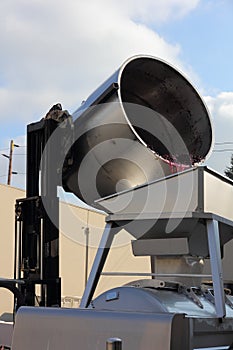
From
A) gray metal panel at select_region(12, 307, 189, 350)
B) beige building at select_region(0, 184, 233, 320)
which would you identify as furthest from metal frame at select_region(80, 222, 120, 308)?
beige building at select_region(0, 184, 233, 320)

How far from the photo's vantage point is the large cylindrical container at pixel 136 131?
502 centimetres

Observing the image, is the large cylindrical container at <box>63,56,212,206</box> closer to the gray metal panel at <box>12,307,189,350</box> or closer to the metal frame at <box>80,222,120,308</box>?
the metal frame at <box>80,222,120,308</box>

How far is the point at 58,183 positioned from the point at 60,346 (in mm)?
2585

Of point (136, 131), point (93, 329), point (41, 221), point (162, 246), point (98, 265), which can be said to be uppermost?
point (136, 131)

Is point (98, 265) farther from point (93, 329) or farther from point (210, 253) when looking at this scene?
point (93, 329)

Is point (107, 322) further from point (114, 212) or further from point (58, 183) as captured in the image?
point (58, 183)

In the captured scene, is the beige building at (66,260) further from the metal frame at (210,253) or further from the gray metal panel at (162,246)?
the metal frame at (210,253)

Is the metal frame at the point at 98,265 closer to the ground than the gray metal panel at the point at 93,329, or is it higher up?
higher up

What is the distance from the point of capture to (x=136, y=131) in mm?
5039

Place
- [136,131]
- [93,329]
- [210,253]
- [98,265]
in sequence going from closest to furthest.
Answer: [93,329] < [210,253] < [98,265] < [136,131]

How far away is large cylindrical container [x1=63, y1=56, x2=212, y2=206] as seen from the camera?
16.5 ft

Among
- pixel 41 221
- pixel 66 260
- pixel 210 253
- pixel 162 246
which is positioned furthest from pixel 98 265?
pixel 66 260

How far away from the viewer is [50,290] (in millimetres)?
5641

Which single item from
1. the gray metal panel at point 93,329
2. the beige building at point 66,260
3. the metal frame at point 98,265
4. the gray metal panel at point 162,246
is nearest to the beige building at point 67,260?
the beige building at point 66,260
